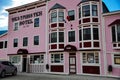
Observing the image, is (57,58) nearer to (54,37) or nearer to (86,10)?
(54,37)

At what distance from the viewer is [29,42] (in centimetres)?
2652

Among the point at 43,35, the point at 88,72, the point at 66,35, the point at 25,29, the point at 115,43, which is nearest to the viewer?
the point at 115,43

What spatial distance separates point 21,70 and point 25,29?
6808mm

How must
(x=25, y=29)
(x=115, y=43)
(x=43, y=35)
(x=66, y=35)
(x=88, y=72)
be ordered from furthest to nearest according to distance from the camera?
(x=25, y=29), (x=43, y=35), (x=66, y=35), (x=88, y=72), (x=115, y=43)

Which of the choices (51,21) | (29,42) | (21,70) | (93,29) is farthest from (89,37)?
(21,70)

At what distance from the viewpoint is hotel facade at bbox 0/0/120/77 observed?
20.0 meters

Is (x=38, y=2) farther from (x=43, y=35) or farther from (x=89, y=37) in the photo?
(x=89, y=37)

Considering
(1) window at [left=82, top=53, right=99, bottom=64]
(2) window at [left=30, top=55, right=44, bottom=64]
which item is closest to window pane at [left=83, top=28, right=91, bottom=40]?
(1) window at [left=82, top=53, right=99, bottom=64]

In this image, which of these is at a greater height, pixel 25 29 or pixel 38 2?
pixel 38 2

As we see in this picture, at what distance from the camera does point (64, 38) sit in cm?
2300

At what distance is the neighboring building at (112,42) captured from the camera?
19.1 metres

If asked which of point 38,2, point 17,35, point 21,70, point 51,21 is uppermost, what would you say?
point 38,2

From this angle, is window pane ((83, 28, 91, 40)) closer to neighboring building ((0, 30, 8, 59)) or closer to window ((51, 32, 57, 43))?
window ((51, 32, 57, 43))

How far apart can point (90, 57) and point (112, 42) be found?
3.35m
